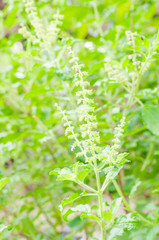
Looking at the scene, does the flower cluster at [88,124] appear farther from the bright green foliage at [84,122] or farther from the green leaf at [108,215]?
the green leaf at [108,215]

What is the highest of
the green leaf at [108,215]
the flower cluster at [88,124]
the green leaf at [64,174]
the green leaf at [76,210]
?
the flower cluster at [88,124]

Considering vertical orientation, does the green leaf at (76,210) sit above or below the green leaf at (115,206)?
above

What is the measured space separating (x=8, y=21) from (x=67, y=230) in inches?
42.7

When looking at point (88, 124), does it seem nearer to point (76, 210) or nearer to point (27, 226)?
point (76, 210)

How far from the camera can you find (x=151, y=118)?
95cm

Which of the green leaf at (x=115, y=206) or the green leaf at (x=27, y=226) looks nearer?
the green leaf at (x=115, y=206)

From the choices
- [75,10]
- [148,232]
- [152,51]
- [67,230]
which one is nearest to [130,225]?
[148,232]

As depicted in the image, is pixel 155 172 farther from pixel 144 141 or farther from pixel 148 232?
pixel 148 232

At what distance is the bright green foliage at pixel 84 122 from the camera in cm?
66

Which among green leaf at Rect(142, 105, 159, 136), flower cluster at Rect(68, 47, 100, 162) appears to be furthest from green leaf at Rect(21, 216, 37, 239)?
flower cluster at Rect(68, 47, 100, 162)

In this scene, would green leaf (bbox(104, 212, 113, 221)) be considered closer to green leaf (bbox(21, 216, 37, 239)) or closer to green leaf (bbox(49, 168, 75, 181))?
green leaf (bbox(49, 168, 75, 181))

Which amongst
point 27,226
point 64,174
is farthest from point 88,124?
point 27,226

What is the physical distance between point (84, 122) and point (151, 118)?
0.23 metres

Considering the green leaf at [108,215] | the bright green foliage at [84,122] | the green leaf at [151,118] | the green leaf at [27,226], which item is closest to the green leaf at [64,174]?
the bright green foliage at [84,122]
